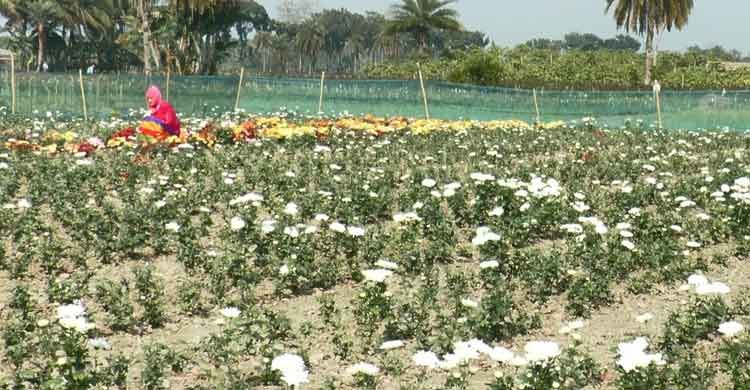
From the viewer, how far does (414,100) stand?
25250mm

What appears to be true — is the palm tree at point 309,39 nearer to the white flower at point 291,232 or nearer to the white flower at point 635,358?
the white flower at point 291,232

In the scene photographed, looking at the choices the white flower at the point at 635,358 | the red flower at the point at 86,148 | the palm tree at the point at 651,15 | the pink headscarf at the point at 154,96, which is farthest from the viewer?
the palm tree at the point at 651,15

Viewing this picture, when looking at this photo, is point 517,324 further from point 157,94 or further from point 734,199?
point 157,94

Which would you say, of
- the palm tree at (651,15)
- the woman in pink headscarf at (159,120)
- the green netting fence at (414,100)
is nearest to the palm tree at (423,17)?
the palm tree at (651,15)

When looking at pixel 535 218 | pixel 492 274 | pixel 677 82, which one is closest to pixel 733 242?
pixel 535 218

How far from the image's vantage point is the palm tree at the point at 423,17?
62.2m

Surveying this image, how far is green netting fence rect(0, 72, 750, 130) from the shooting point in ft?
78.6

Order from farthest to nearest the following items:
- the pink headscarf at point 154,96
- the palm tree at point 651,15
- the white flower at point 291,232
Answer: the palm tree at point 651,15 → the pink headscarf at point 154,96 → the white flower at point 291,232

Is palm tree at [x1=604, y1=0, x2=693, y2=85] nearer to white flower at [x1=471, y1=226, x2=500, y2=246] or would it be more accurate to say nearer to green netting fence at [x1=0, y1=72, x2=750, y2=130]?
green netting fence at [x1=0, y1=72, x2=750, y2=130]

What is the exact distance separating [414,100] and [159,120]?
40.1ft

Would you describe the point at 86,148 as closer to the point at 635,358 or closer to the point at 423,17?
the point at 635,358

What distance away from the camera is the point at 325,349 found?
5762mm

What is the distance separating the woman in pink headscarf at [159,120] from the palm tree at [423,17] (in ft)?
162

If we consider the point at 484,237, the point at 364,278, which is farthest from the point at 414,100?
the point at 364,278
